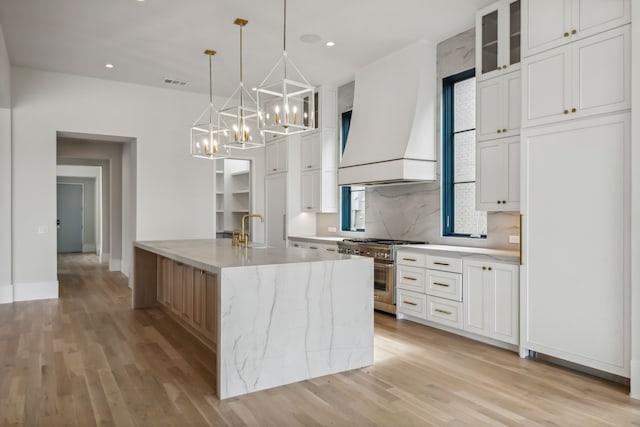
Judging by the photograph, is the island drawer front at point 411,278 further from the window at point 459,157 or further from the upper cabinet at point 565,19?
the upper cabinet at point 565,19

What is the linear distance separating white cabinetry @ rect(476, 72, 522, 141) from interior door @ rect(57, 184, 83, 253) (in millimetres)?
12448

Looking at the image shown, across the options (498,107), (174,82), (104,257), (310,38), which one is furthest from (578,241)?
(104,257)

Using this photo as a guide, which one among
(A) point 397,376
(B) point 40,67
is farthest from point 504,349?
(B) point 40,67

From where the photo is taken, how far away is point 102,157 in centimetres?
876

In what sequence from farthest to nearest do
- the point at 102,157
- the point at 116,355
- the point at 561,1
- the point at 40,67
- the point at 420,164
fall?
the point at 102,157 < the point at 40,67 < the point at 420,164 < the point at 116,355 < the point at 561,1

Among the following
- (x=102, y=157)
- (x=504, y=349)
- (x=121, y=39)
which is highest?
(x=121, y=39)

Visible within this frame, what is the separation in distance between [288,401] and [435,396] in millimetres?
944

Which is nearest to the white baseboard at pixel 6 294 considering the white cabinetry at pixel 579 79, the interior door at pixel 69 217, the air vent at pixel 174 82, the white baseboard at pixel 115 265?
the white baseboard at pixel 115 265

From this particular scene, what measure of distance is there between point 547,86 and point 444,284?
1974 millimetres

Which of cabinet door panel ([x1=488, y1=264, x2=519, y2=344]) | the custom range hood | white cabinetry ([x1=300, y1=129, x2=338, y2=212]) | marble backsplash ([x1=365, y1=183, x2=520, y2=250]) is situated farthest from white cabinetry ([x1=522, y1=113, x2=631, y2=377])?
white cabinetry ([x1=300, y1=129, x2=338, y2=212])

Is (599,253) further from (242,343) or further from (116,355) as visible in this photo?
(116,355)

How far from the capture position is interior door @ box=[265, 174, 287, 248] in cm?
738

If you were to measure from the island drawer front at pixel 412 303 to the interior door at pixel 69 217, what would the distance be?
37.5 ft

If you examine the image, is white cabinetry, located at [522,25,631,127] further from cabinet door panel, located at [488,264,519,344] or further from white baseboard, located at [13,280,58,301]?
white baseboard, located at [13,280,58,301]
